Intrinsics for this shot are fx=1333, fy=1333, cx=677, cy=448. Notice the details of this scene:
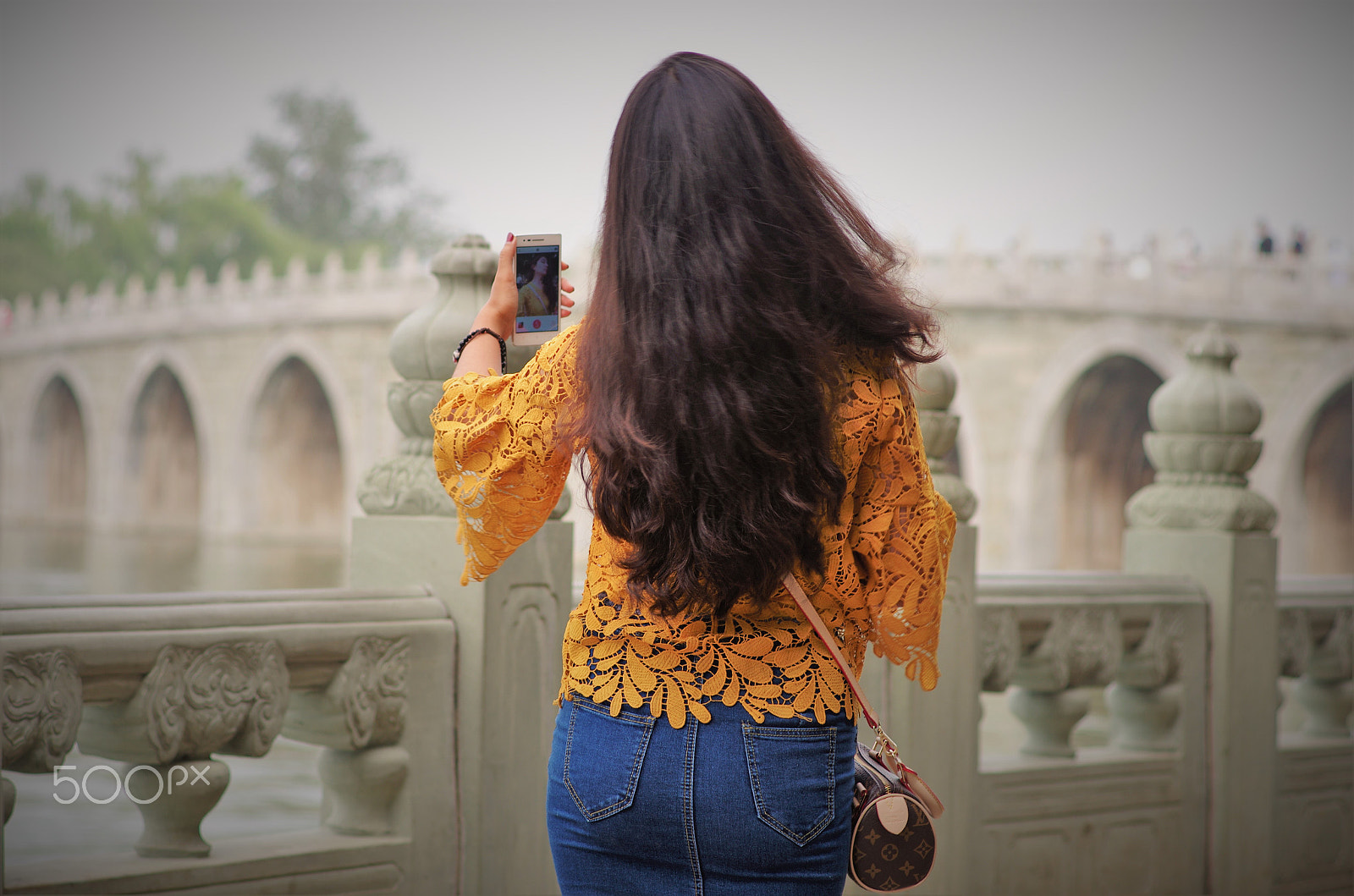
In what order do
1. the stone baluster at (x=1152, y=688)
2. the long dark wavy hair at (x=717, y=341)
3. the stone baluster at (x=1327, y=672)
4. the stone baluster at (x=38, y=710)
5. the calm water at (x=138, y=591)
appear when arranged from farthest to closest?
1. the calm water at (x=138, y=591)
2. the stone baluster at (x=1327, y=672)
3. the stone baluster at (x=1152, y=688)
4. the stone baluster at (x=38, y=710)
5. the long dark wavy hair at (x=717, y=341)

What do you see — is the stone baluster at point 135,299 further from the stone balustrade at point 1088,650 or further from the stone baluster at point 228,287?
the stone balustrade at point 1088,650

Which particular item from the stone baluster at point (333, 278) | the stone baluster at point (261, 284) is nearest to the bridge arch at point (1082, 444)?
the stone baluster at point (333, 278)

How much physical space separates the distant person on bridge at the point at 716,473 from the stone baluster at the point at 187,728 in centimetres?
100

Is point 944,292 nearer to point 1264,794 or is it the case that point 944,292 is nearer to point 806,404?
point 1264,794

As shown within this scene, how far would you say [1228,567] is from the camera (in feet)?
12.3

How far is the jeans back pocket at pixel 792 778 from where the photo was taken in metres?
1.42

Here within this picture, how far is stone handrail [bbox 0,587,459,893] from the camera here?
214 centimetres

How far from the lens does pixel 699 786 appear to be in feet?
4.63

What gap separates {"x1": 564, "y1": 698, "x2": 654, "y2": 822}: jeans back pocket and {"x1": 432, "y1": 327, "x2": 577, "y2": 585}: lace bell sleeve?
0.26 meters

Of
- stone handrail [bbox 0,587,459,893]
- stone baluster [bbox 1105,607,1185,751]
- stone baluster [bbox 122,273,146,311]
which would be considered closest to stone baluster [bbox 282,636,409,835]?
stone handrail [bbox 0,587,459,893]

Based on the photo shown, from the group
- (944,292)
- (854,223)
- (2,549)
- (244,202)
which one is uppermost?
(244,202)

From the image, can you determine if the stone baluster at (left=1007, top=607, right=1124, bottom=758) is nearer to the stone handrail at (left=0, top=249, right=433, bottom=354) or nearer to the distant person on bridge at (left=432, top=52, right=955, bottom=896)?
the distant person on bridge at (left=432, top=52, right=955, bottom=896)

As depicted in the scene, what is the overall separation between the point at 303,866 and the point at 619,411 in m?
1.44

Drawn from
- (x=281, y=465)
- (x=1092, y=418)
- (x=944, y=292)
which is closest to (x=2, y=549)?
(x=281, y=465)
